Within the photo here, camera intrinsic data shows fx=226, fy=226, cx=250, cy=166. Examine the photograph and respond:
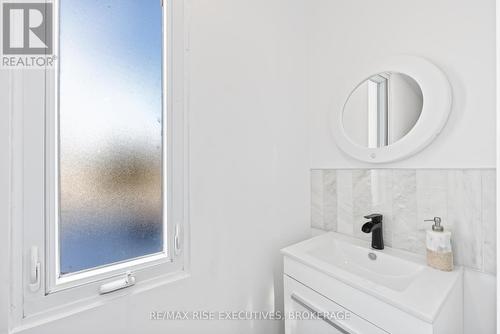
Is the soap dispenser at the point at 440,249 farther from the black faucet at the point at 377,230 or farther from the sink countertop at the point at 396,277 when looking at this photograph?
the black faucet at the point at 377,230

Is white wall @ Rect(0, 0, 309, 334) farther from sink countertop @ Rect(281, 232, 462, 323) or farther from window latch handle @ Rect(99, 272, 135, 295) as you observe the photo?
sink countertop @ Rect(281, 232, 462, 323)

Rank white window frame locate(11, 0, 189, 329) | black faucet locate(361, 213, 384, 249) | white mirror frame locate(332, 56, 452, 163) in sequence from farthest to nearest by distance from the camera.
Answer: black faucet locate(361, 213, 384, 249) < white mirror frame locate(332, 56, 452, 163) < white window frame locate(11, 0, 189, 329)

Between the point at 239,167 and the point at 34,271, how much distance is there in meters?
0.84

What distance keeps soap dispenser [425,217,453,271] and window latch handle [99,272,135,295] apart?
118 centimetres

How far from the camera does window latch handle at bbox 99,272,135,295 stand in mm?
796

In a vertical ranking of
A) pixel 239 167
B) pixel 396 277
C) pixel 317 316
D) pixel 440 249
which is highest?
pixel 239 167

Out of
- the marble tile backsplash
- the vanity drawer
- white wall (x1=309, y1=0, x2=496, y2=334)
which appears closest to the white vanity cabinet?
the vanity drawer

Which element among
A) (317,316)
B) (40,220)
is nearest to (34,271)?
(40,220)

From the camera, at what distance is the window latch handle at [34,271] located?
27.5 inches

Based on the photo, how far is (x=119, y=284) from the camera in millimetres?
822

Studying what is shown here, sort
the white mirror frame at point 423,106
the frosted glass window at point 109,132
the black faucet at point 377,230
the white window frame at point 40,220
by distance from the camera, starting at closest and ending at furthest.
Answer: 1. the white window frame at point 40,220
2. the frosted glass window at point 109,132
3. the white mirror frame at point 423,106
4. the black faucet at point 377,230

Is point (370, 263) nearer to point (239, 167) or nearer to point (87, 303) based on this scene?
point (239, 167)

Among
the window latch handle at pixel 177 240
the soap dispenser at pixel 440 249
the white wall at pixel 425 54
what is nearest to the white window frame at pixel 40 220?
the window latch handle at pixel 177 240

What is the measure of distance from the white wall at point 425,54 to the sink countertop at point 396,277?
42cm
